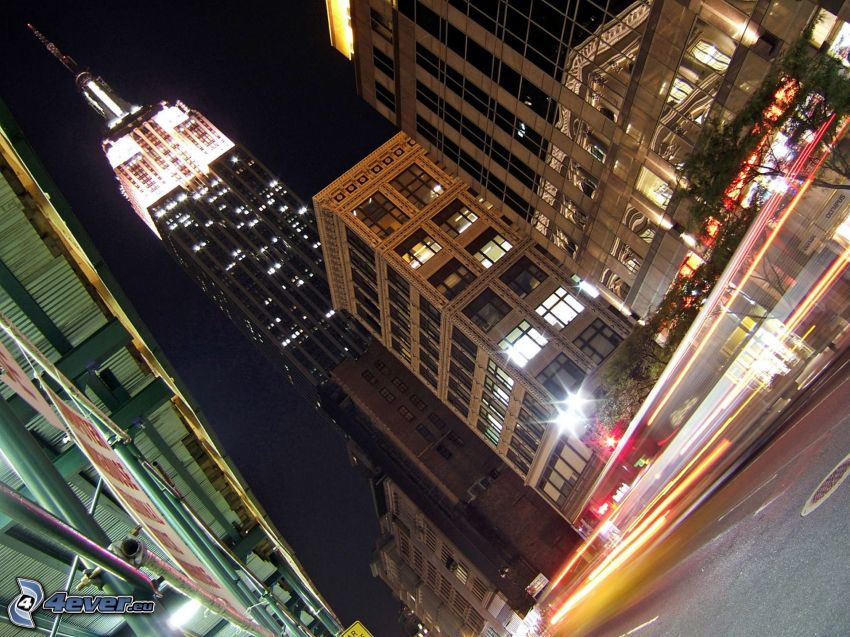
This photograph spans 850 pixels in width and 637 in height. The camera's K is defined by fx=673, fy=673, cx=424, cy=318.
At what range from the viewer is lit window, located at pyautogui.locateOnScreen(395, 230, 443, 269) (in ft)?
171

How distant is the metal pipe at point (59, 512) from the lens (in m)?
5.08

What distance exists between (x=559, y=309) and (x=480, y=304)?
5.69 meters

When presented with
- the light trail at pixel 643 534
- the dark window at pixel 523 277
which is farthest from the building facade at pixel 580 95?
the light trail at pixel 643 534

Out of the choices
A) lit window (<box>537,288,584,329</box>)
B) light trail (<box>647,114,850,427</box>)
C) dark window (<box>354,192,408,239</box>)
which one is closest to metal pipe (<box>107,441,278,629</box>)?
light trail (<box>647,114,850,427</box>)

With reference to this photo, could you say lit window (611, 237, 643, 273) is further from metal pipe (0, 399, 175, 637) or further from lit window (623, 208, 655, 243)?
metal pipe (0, 399, 175, 637)

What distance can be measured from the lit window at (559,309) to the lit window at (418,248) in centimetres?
936

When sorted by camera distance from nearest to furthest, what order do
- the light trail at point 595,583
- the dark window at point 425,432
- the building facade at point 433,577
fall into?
the light trail at point 595,583 < the building facade at point 433,577 < the dark window at point 425,432

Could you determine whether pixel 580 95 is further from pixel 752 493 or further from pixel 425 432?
pixel 425 432

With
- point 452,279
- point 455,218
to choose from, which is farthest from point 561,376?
point 455,218

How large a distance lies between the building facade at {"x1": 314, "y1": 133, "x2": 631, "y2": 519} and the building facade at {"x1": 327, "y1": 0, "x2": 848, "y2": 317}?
5.83 meters

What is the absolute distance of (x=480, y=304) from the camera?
49.2 m

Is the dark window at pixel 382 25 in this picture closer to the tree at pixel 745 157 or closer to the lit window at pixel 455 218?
the lit window at pixel 455 218

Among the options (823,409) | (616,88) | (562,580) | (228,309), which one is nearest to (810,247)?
(823,409)

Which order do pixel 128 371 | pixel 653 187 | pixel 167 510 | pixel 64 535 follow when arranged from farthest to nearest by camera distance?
pixel 653 187 < pixel 128 371 < pixel 167 510 < pixel 64 535
